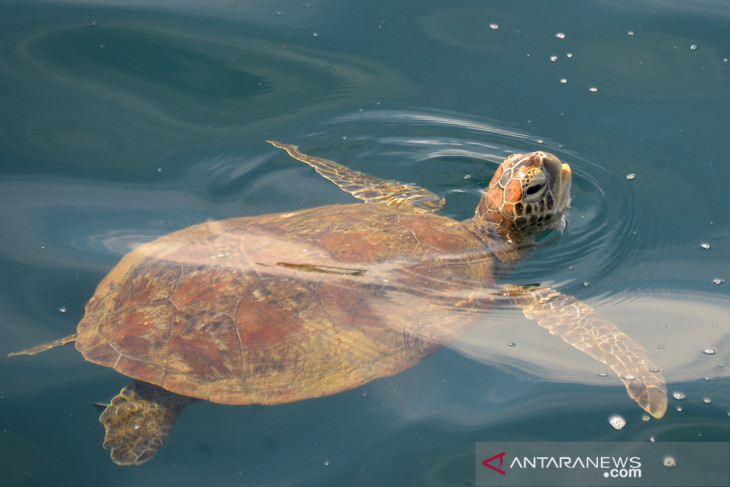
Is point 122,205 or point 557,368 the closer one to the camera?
point 557,368

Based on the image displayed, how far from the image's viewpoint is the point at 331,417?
10.1 feet

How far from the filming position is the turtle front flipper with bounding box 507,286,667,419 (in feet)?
10.0

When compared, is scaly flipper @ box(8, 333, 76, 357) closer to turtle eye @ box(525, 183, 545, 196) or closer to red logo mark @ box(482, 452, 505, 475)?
red logo mark @ box(482, 452, 505, 475)

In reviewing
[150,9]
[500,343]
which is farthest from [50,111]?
[500,343]

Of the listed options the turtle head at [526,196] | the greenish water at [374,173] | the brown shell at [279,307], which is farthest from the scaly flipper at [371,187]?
the brown shell at [279,307]

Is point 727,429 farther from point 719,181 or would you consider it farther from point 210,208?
point 210,208

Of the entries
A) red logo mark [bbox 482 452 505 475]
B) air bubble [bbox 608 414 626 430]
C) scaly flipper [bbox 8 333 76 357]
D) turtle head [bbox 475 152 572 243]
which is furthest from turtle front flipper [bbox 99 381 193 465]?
turtle head [bbox 475 152 572 243]

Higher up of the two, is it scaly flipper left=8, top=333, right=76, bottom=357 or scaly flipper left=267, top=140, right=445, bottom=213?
A: scaly flipper left=267, top=140, right=445, bottom=213

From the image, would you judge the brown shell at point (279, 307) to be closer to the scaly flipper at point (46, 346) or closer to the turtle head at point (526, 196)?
the scaly flipper at point (46, 346)

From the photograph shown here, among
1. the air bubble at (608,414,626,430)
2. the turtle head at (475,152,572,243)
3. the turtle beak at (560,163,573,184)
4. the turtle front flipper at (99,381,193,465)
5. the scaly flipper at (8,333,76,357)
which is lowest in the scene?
the turtle front flipper at (99,381,193,465)

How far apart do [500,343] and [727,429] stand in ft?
3.92

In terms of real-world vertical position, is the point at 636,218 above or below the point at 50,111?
above

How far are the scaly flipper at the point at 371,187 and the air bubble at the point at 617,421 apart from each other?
1929mm

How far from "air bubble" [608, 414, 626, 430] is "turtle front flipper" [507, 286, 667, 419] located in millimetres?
138
